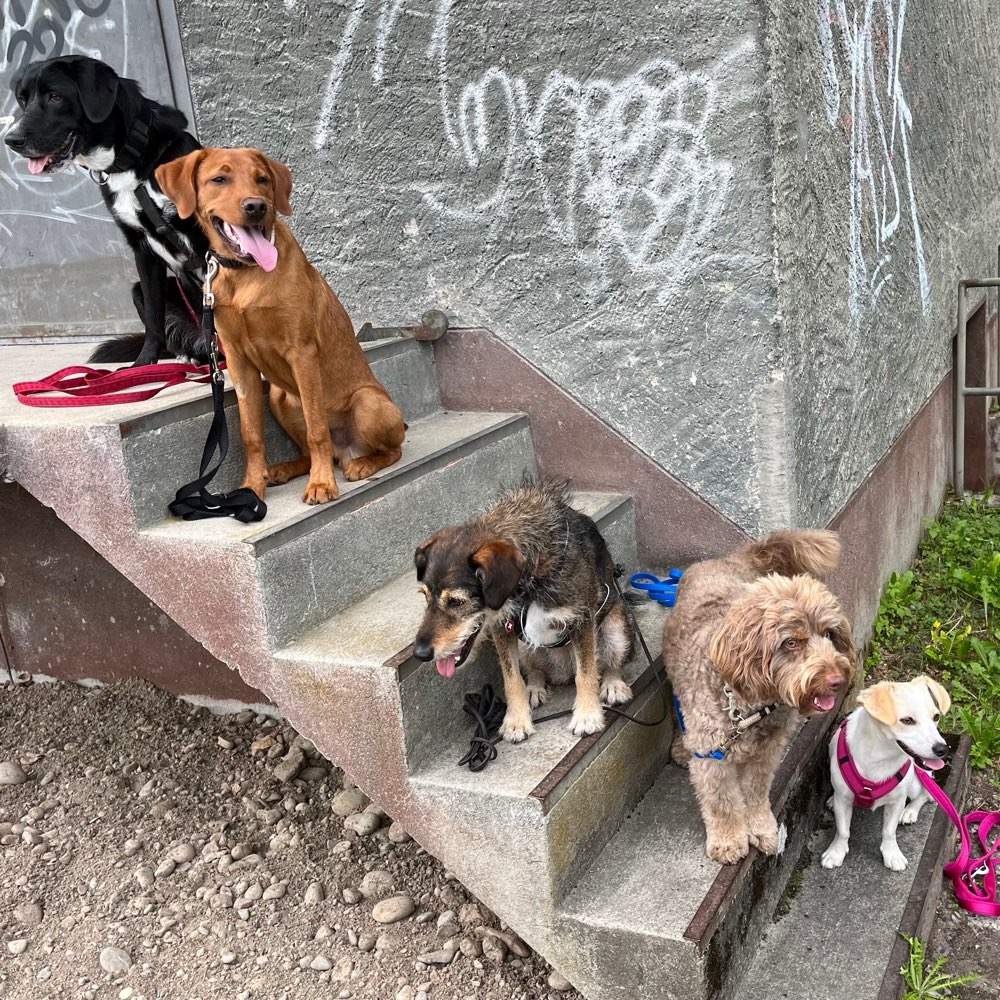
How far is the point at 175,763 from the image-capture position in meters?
3.99

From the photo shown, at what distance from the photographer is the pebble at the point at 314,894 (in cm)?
318

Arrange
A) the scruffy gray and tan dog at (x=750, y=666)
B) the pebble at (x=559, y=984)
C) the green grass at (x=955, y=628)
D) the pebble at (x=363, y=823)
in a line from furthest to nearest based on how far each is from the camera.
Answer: the green grass at (x=955, y=628)
the pebble at (x=363, y=823)
the pebble at (x=559, y=984)
the scruffy gray and tan dog at (x=750, y=666)

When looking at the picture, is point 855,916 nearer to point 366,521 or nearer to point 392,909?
point 392,909

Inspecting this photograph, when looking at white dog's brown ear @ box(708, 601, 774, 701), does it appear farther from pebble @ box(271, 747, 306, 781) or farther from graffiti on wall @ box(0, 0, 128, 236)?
graffiti on wall @ box(0, 0, 128, 236)

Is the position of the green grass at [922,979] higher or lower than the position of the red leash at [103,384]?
lower

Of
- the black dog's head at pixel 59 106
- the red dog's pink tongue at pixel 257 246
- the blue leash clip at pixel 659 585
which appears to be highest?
the black dog's head at pixel 59 106

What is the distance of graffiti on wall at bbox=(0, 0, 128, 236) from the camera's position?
4.77 m

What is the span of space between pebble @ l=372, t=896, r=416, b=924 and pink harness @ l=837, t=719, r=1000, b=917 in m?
1.45

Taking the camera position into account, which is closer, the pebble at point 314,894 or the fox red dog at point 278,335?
the fox red dog at point 278,335

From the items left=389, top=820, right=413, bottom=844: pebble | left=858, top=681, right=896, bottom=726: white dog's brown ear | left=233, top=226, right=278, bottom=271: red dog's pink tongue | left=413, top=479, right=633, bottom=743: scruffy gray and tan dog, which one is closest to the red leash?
left=233, top=226, right=278, bottom=271: red dog's pink tongue

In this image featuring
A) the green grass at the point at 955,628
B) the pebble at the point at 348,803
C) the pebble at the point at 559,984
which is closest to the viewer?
the pebble at the point at 559,984

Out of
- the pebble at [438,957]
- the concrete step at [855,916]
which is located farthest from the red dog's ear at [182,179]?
the concrete step at [855,916]

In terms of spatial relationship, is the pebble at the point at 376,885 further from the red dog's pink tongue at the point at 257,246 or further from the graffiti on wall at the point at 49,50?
the graffiti on wall at the point at 49,50

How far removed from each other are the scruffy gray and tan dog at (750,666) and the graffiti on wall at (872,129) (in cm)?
146
